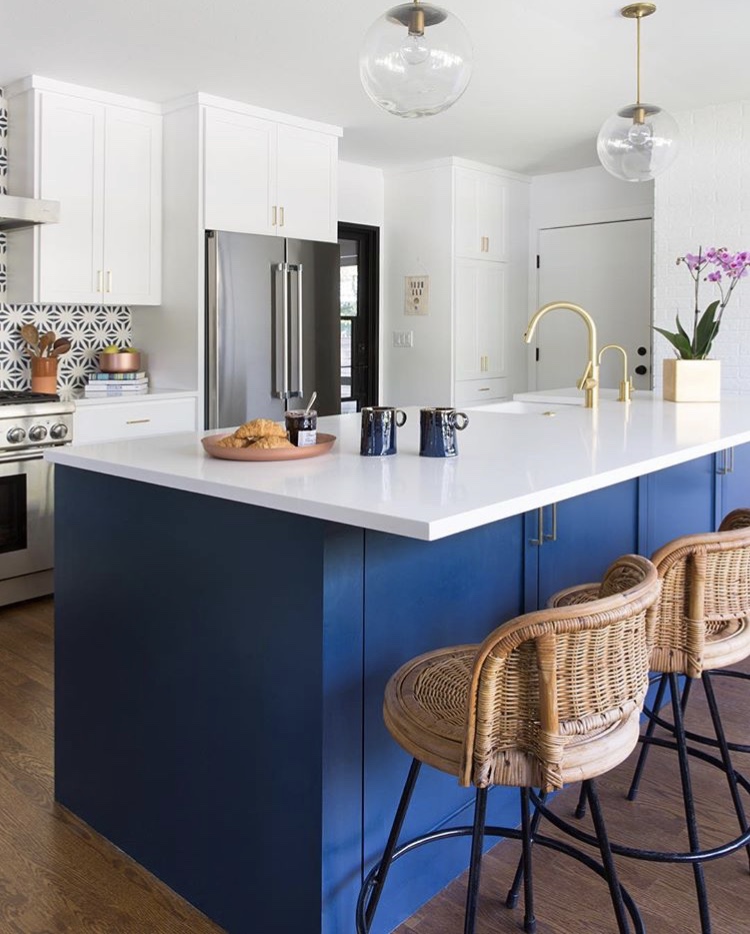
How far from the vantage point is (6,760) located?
2.47m

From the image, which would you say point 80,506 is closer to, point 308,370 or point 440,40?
point 440,40

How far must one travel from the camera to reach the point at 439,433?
77.3 inches

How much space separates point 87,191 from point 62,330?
74 centimetres

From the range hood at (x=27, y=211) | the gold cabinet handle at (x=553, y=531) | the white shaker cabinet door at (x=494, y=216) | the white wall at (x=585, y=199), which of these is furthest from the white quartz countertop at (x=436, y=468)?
the white shaker cabinet door at (x=494, y=216)

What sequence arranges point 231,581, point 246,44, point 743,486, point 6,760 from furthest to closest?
point 246,44, point 743,486, point 6,760, point 231,581

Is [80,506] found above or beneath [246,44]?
beneath

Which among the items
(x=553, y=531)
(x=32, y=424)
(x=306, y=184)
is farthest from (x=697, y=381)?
(x=32, y=424)

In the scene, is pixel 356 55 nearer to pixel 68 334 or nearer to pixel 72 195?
pixel 72 195

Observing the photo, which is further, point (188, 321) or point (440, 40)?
point (188, 321)

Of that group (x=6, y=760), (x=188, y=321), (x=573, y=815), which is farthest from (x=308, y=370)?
(x=573, y=815)

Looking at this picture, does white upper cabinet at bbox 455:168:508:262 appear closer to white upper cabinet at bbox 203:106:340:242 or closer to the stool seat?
white upper cabinet at bbox 203:106:340:242

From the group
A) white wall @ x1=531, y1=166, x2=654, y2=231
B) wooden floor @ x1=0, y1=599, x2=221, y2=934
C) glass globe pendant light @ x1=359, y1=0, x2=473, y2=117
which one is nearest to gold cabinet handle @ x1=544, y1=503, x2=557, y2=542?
glass globe pendant light @ x1=359, y1=0, x2=473, y2=117

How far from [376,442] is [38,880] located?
1.22m

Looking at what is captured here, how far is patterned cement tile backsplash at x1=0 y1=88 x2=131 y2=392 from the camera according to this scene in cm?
429
